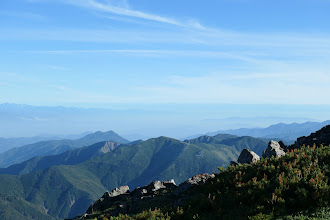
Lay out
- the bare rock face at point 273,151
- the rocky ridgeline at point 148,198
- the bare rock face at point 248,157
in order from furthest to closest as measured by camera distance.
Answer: the bare rock face at point 248,157
the bare rock face at point 273,151
the rocky ridgeline at point 148,198

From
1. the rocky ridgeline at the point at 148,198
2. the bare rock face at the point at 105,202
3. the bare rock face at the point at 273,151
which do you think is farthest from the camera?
the bare rock face at the point at 105,202

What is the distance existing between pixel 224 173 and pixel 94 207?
62.6 feet

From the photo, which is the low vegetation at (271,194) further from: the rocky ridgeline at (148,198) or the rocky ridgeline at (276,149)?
the rocky ridgeline at (276,149)

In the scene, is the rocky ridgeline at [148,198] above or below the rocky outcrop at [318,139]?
below

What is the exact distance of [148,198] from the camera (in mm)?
27484

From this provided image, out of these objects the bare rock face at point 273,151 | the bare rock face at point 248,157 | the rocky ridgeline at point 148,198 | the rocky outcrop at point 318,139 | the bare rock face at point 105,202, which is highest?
the rocky outcrop at point 318,139

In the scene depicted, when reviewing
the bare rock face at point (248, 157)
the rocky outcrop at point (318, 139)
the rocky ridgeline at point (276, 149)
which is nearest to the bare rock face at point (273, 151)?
the rocky ridgeline at point (276, 149)

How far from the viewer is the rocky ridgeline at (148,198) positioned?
76.9 feet

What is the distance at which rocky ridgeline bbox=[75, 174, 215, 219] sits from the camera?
76.9 feet

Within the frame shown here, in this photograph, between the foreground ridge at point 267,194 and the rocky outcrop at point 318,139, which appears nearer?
the foreground ridge at point 267,194

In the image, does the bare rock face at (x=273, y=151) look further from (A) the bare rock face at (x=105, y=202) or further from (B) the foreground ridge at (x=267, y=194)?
(A) the bare rock face at (x=105, y=202)

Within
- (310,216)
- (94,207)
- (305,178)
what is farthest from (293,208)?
(94,207)

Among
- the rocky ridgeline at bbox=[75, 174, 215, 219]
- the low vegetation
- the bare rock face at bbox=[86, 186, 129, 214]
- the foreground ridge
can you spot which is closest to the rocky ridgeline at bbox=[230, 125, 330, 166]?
the rocky ridgeline at bbox=[75, 174, 215, 219]

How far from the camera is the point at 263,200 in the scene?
16.3 meters
